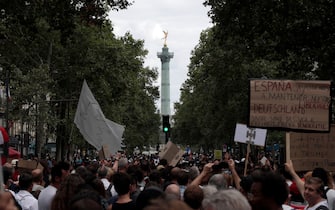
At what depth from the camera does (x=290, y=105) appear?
1208 centimetres

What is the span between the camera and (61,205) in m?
7.35

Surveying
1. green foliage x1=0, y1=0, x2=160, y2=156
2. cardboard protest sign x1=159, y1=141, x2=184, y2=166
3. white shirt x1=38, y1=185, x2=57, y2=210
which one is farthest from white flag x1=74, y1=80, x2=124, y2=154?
green foliage x1=0, y1=0, x2=160, y2=156

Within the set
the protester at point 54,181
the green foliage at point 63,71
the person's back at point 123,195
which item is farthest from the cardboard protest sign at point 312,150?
the green foliage at point 63,71

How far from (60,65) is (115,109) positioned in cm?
1187

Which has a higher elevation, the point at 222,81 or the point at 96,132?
the point at 222,81

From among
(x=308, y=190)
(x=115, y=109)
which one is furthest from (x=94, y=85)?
(x=308, y=190)

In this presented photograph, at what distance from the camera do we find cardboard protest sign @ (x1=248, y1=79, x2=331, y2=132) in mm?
11953

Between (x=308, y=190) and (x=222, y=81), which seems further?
(x=222, y=81)

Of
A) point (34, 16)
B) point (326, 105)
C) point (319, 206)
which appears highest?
point (34, 16)

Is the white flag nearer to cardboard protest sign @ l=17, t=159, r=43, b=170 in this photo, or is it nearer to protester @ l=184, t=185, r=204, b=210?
cardboard protest sign @ l=17, t=159, r=43, b=170

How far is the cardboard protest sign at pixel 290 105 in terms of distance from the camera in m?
12.0

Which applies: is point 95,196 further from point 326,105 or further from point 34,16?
point 34,16

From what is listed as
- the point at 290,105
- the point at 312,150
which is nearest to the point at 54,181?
the point at 290,105

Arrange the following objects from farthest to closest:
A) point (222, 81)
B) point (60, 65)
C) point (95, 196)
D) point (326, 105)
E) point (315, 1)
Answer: point (222, 81)
point (60, 65)
point (315, 1)
point (326, 105)
point (95, 196)
